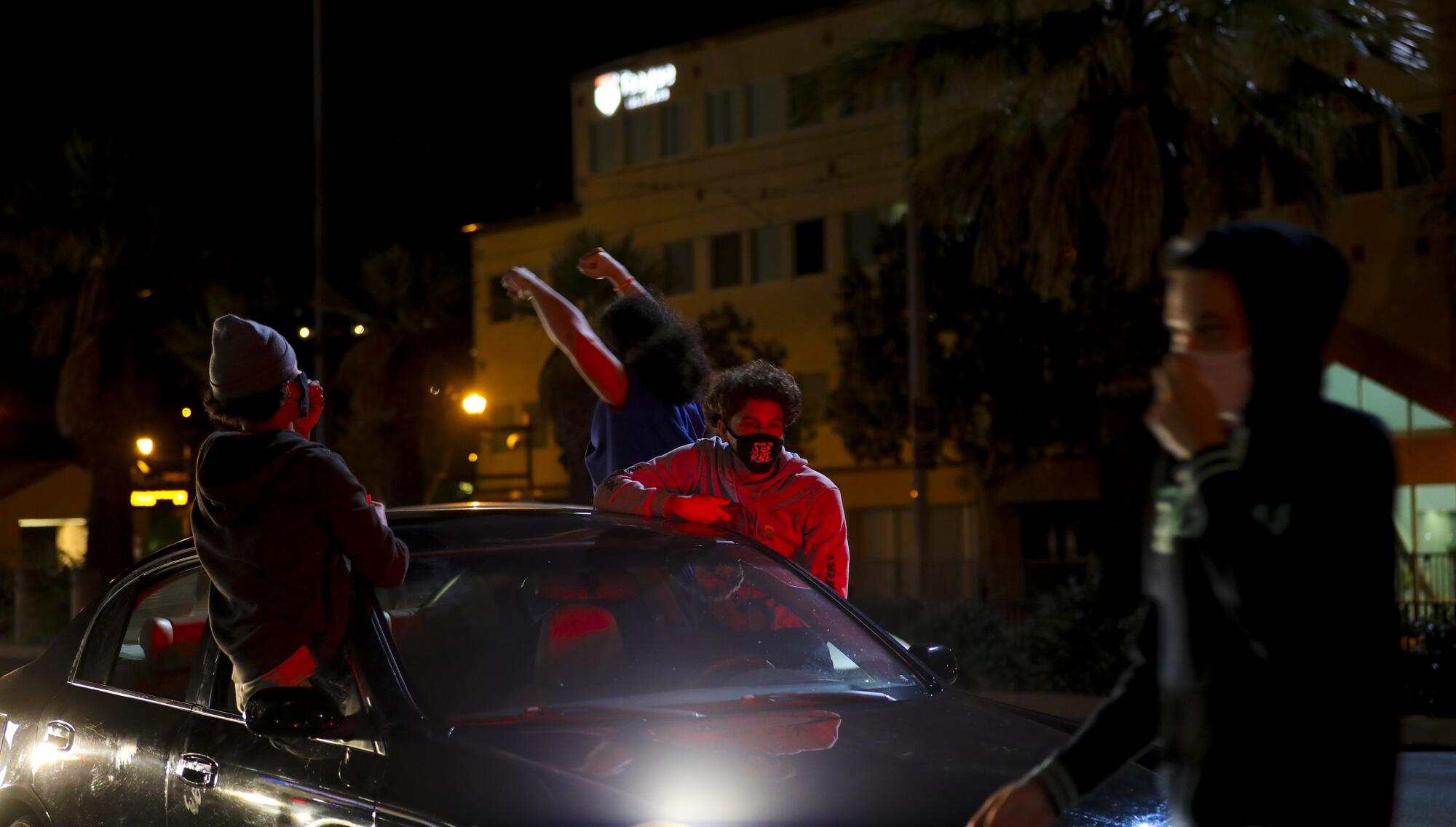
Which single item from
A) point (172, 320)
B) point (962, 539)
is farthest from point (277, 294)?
point (962, 539)

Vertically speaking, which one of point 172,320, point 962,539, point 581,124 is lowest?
point 962,539

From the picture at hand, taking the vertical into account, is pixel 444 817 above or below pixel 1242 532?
below

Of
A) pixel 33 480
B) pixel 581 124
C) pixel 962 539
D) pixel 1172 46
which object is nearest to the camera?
pixel 1172 46

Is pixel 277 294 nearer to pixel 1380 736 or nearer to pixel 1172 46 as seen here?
pixel 1172 46

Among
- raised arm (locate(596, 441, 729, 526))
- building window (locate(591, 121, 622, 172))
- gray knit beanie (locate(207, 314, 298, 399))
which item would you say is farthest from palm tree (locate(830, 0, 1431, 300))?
building window (locate(591, 121, 622, 172))

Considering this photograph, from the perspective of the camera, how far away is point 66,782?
192 inches

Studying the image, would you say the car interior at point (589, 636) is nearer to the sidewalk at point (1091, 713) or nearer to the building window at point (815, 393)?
the sidewalk at point (1091, 713)

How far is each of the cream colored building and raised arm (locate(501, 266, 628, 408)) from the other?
22323 millimetres

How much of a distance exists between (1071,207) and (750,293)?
20.7 metres

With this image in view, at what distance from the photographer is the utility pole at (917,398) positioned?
20.2 meters

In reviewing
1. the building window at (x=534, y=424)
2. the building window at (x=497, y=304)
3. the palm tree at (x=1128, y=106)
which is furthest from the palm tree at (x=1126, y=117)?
the building window at (x=497, y=304)

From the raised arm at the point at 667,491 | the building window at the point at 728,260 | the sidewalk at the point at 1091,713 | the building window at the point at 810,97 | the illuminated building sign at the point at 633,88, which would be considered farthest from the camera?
the illuminated building sign at the point at 633,88

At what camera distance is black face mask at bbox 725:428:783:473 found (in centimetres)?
573

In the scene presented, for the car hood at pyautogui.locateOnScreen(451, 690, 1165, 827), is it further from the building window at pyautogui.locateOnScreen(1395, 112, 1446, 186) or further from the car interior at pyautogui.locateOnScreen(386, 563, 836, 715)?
the building window at pyautogui.locateOnScreen(1395, 112, 1446, 186)
